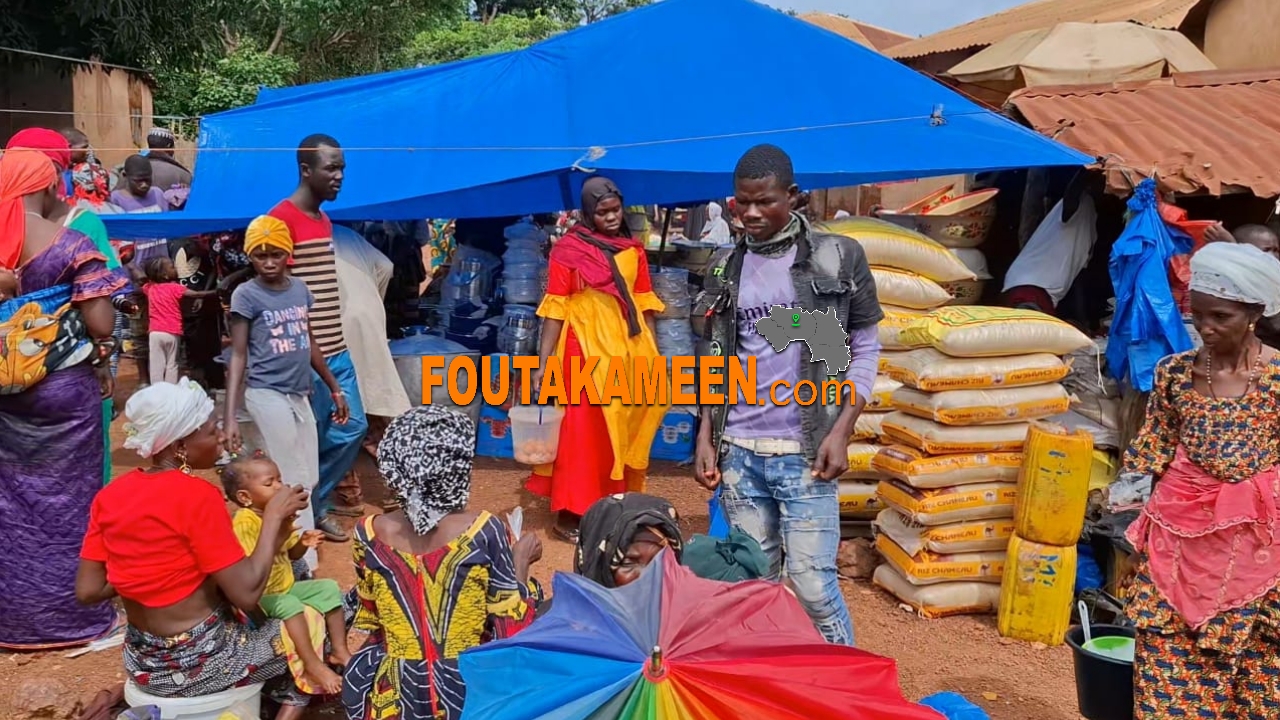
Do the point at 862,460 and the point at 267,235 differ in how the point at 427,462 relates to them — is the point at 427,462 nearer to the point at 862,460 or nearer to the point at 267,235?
the point at 267,235

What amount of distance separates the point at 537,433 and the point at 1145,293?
3036 mm

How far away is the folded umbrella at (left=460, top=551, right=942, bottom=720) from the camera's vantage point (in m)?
1.55

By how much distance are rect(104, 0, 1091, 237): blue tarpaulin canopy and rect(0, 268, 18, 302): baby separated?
1903mm

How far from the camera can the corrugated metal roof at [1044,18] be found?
953 centimetres

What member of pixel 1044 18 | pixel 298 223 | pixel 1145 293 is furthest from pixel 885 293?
pixel 1044 18

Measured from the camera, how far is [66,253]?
3549mm

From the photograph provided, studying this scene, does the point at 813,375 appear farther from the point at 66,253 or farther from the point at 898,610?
the point at 66,253

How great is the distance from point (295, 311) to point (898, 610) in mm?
2867

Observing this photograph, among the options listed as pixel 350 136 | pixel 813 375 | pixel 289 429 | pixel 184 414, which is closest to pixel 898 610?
pixel 813 375

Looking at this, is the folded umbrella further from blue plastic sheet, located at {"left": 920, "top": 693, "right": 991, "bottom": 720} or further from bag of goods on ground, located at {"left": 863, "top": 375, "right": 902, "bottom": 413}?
bag of goods on ground, located at {"left": 863, "top": 375, "right": 902, "bottom": 413}

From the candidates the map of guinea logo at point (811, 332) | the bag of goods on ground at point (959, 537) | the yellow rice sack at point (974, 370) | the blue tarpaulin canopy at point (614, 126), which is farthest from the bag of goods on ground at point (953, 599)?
the blue tarpaulin canopy at point (614, 126)

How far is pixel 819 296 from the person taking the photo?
298 centimetres

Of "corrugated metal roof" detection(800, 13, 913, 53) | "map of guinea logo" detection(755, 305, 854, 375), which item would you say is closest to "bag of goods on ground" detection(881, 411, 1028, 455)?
"map of guinea logo" detection(755, 305, 854, 375)

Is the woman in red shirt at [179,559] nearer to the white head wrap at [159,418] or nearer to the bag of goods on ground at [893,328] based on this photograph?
the white head wrap at [159,418]
